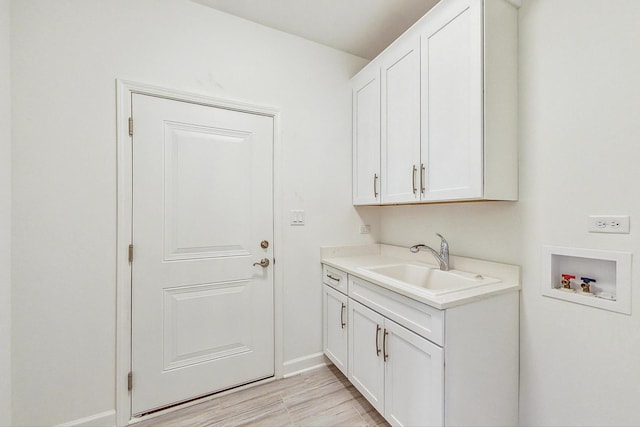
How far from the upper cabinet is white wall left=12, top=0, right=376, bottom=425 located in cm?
122

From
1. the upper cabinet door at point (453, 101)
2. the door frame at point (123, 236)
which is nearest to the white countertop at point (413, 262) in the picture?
the upper cabinet door at point (453, 101)

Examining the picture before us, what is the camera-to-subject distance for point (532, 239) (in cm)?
135

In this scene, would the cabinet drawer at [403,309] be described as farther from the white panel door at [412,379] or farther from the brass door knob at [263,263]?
the brass door knob at [263,263]

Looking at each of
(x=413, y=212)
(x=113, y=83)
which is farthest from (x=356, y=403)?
(x=113, y=83)

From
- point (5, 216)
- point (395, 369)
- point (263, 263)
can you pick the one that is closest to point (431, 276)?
point (395, 369)

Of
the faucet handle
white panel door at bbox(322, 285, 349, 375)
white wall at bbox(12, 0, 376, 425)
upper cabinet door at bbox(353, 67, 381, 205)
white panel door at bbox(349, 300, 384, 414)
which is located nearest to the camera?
white wall at bbox(12, 0, 376, 425)

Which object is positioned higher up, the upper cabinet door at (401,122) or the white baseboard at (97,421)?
the upper cabinet door at (401,122)

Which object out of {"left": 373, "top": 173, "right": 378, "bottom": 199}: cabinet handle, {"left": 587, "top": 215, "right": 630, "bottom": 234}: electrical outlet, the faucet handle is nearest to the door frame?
{"left": 373, "top": 173, "right": 378, "bottom": 199}: cabinet handle

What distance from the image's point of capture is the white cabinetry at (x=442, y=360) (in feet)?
3.73

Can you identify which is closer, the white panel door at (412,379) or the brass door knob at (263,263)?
the white panel door at (412,379)

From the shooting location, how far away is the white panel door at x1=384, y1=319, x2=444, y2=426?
1.14m

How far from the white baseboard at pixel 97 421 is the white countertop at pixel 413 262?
1586 millimetres

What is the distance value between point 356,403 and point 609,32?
233 cm

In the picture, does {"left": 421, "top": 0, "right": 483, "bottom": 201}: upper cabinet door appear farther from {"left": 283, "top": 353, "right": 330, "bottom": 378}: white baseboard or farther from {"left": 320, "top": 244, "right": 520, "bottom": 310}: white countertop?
{"left": 283, "top": 353, "right": 330, "bottom": 378}: white baseboard
